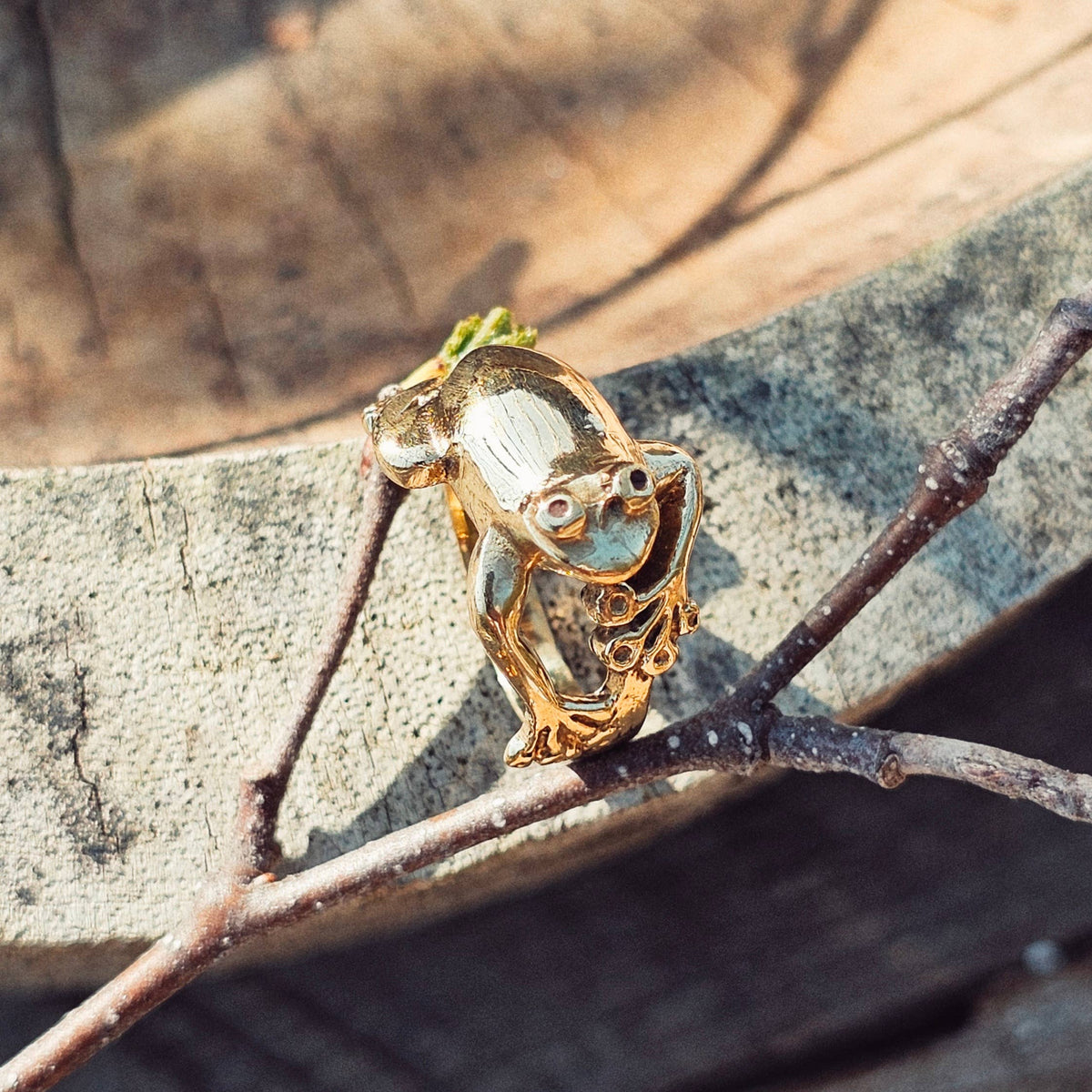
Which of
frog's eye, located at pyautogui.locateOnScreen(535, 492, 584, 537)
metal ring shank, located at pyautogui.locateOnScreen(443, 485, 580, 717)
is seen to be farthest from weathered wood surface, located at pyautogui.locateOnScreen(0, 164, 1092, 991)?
frog's eye, located at pyautogui.locateOnScreen(535, 492, 584, 537)

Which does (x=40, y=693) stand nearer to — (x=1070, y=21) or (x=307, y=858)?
(x=307, y=858)

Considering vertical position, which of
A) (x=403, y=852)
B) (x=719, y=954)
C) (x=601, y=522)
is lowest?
(x=719, y=954)

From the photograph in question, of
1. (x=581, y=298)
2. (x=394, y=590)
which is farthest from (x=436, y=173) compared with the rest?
(x=394, y=590)

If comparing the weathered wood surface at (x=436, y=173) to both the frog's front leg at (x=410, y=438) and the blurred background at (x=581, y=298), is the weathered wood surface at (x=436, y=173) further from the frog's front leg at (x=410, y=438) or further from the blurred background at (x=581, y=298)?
the frog's front leg at (x=410, y=438)

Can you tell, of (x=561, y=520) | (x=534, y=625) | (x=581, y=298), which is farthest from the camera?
(x=581, y=298)

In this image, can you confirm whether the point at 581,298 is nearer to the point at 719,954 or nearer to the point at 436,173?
the point at 436,173

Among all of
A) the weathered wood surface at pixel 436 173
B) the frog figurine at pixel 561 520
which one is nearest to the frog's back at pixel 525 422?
the frog figurine at pixel 561 520

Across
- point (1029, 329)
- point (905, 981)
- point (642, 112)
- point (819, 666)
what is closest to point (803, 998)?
point (905, 981)
